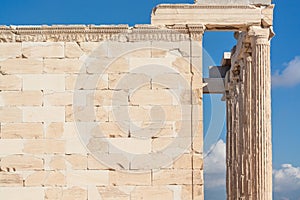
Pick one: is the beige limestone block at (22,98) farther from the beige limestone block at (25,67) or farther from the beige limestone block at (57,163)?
the beige limestone block at (57,163)

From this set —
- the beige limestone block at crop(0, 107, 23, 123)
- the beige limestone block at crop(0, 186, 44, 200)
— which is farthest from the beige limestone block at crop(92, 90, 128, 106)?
the beige limestone block at crop(0, 186, 44, 200)

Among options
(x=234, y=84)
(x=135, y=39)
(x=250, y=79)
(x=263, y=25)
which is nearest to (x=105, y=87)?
(x=135, y=39)

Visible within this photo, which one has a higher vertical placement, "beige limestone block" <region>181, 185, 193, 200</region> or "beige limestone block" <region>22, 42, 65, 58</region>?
"beige limestone block" <region>22, 42, 65, 58</region>

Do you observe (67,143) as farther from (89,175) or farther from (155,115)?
(155,115)

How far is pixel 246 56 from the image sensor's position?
21875 millimetres

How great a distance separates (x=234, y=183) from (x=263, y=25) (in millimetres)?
10959

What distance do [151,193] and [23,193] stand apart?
2452mm

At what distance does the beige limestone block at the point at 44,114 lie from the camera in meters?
13.9

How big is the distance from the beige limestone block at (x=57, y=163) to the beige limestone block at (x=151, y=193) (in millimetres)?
1447

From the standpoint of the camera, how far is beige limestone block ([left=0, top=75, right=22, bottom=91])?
1397 cm

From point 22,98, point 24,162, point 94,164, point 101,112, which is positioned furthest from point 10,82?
point 94,164

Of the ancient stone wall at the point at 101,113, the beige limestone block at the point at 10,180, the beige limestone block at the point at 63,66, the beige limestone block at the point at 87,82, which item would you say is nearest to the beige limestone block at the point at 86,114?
the ancient stone wall at the point at 101,113

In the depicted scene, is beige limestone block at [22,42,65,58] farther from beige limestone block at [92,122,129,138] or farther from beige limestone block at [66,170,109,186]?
beige limestone block at [66,170,109,186]

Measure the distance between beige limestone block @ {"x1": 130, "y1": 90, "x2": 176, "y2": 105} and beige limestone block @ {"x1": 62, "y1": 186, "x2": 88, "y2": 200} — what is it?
6.39 ft
